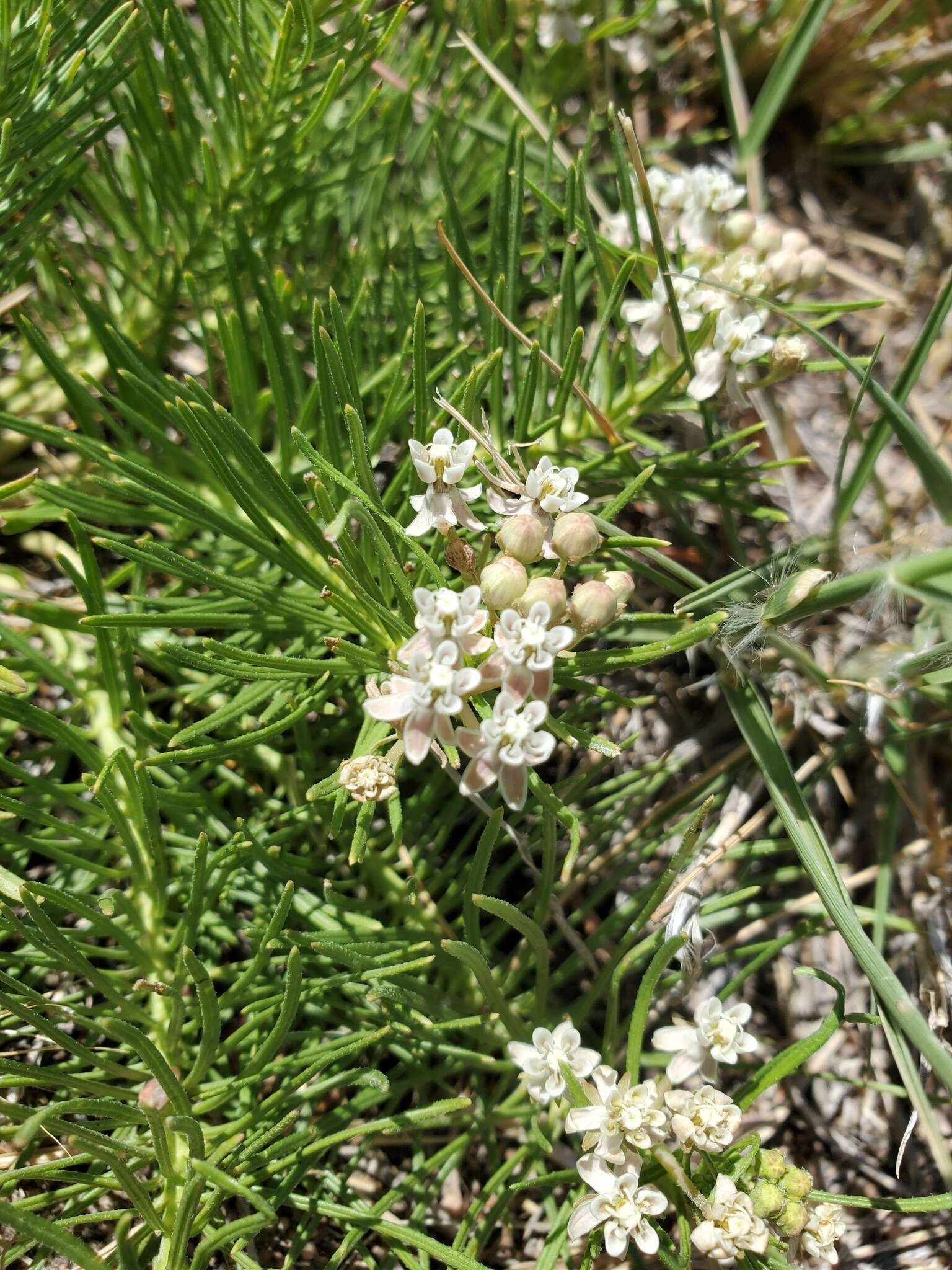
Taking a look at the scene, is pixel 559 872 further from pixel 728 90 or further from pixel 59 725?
pixel 728 90

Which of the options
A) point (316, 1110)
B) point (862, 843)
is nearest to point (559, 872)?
point (316, 1110)

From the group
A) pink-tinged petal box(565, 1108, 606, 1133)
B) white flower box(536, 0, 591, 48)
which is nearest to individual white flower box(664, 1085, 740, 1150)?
pink-tinged petal box(565, 1108, 606, 1133)

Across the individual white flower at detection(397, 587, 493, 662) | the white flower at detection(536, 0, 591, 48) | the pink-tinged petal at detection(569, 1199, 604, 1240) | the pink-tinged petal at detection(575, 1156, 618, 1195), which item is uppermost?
the white flower at detection(536, 0, 591, 48)

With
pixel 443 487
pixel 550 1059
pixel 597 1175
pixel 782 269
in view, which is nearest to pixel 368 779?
pixel 443 487

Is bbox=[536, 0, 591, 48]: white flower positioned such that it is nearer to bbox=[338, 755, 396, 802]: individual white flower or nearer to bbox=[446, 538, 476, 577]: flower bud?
bbox=[446, 538, 476, 577]: flower bud

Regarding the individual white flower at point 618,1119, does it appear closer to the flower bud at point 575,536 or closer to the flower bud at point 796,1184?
the flower bud at point 796,1184

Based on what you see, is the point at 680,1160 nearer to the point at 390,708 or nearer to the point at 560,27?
the point at 390,708
